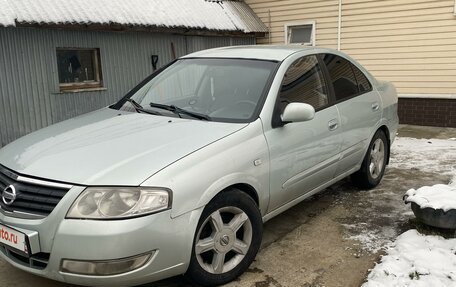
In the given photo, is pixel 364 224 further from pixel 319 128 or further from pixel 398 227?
pixel 319 128

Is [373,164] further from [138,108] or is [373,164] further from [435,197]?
[138,108]

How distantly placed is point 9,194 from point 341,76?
10.7 ft

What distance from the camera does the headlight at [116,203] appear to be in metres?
2.47

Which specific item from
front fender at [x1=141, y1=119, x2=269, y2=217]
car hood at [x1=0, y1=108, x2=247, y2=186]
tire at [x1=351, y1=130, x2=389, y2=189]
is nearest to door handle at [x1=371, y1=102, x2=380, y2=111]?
tire at [x1=351, y1=130, x2=389, y2=189]

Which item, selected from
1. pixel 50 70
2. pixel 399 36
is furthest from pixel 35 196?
pixel 399 36

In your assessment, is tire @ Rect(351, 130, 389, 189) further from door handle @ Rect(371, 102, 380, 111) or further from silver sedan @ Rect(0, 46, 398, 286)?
silver sedan @ Rect(0, 46, 398, 286)

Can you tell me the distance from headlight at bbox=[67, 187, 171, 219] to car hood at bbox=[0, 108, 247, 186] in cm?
5

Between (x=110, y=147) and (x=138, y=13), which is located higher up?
(x=138, y=13)

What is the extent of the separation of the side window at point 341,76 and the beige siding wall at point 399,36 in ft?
17.6

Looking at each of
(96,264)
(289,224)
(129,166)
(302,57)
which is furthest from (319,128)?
(96,264)

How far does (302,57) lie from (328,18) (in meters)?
7.13

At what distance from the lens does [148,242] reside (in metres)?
2.49

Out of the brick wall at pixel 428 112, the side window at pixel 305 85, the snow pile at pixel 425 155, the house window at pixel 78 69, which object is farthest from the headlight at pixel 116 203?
the brick wall at pixel 428 112

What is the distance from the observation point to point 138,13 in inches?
343
